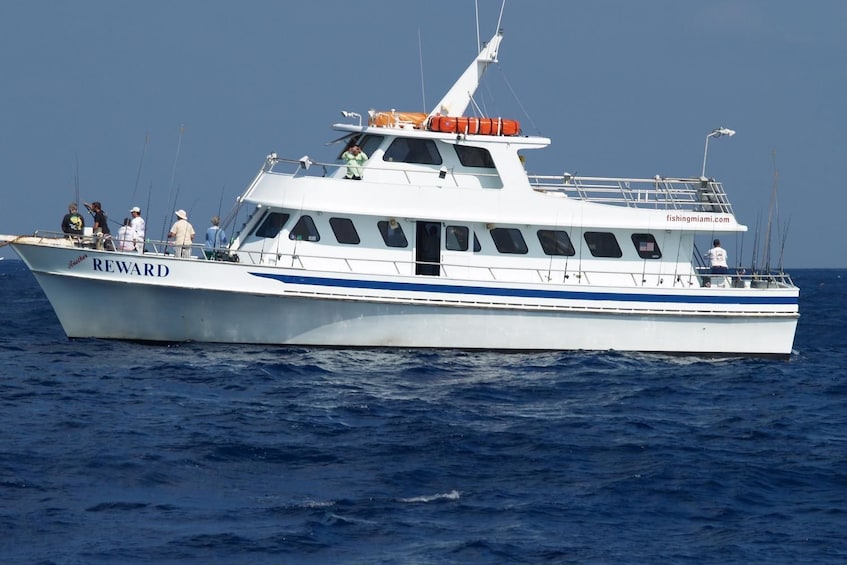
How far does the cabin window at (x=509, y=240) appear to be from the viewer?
2278 centimetres

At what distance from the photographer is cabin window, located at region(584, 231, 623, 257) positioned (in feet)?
76.3

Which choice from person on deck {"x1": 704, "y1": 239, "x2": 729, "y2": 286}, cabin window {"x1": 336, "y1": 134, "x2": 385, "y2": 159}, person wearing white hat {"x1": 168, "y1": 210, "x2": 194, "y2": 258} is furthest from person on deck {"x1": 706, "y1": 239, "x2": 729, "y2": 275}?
person wearing white hat {"x1": 168, "y1": 210, "x2": 194, "y2": 258}

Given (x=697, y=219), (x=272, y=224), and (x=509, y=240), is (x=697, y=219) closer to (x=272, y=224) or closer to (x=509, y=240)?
(x=509, y=240)

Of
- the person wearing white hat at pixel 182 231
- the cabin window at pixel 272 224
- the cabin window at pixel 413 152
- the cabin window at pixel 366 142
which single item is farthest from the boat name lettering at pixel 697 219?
the person wearing white hat at pixel 182 231

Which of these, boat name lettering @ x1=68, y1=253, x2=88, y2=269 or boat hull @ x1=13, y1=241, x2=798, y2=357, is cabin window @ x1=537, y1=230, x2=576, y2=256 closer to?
boat hull @ x1=13, y1=241, x2=798, y2=357

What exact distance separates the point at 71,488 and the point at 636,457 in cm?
661

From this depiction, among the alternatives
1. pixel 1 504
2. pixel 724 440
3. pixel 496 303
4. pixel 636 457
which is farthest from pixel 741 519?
pixel 496 303

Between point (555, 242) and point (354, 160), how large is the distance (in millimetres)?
4038

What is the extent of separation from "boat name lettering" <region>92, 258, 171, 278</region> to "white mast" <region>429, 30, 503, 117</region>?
638cm

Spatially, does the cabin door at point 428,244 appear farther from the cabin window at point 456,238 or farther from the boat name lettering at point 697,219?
the boat name lettering at point 697,219

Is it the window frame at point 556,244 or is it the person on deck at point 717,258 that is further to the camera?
the person on deck at point 717,258

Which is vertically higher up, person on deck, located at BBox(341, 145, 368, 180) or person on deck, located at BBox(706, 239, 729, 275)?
person on deck, located at BBox(341, 145, 368, 180)

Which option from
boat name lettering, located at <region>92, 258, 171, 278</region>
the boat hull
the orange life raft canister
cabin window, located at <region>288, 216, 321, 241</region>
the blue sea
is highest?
the orange life raft canister

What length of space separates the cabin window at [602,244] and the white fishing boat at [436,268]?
0.03 metres
